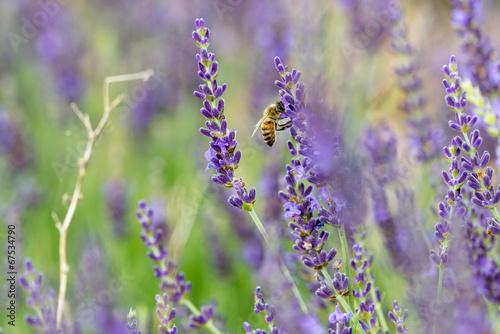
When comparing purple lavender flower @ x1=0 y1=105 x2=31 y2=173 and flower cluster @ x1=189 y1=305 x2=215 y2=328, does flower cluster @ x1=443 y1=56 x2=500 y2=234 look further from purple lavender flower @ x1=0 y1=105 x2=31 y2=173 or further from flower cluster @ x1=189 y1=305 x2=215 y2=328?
purple lavender flower @ x1=0 y1=105 x2=31 y2=173

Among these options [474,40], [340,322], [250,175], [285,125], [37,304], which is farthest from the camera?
[250,175]

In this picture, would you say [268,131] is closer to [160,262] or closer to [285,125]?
[285,125]

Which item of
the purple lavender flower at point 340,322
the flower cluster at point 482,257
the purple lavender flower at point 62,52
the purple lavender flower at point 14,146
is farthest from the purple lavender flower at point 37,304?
the purple lavender flower at point 62,52

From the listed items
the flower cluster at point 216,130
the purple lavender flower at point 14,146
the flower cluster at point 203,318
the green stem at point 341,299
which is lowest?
the purple lavender flower at point 14,146

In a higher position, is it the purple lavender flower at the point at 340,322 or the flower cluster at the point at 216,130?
the flower cluster at the point at 216,130

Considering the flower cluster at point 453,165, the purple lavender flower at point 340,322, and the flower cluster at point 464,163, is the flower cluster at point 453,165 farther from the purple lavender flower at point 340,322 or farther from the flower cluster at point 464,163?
the purple lavender flower at point 340,322

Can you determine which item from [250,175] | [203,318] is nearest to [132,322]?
[203,318]

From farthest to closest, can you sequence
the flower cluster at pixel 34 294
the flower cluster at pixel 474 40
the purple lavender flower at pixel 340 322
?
the flower cluster at pixel 474 40 < the flower cluster at pixel 34 294 < the purple lavender flower at pixel 340 322
